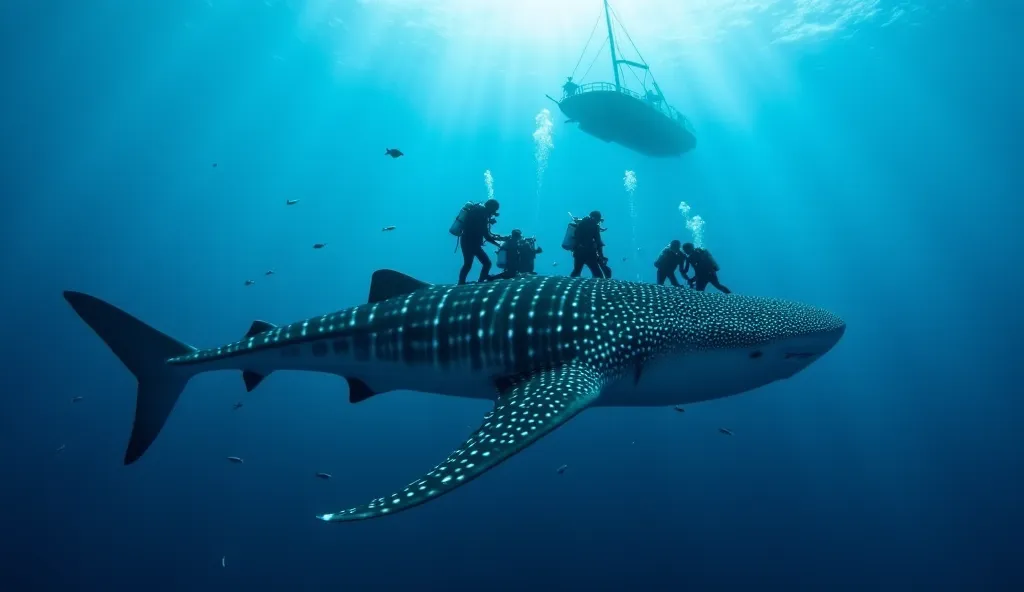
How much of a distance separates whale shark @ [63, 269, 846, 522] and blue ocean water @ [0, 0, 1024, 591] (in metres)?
0.56

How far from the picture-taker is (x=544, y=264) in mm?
151000

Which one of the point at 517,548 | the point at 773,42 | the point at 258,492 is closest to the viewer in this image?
the point at 517,548

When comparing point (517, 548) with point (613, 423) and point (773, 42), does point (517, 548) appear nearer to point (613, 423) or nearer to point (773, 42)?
point (613, 423)

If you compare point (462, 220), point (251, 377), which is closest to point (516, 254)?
point (462, 220)

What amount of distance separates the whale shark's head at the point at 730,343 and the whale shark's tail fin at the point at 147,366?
17.2 feet

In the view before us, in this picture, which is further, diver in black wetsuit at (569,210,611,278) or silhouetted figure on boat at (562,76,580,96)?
silhouetted figure on boat at (562,76,580,96)

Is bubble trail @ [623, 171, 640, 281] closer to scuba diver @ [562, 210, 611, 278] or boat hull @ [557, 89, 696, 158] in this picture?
boat hull @ [557, 89, 696, 158]

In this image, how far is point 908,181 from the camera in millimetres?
105250

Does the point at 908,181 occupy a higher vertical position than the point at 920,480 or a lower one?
higher

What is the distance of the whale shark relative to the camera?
13.3 ft

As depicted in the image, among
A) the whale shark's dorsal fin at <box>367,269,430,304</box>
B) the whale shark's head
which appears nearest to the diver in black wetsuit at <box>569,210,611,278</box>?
the whale shark's dorsal fin at <box>367,269,430,304</box>

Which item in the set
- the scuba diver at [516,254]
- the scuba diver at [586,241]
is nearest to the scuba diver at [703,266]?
the scuba diver at [586,241]

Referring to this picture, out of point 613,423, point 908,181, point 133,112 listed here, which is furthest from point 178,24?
point 908,181

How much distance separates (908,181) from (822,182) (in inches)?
646
